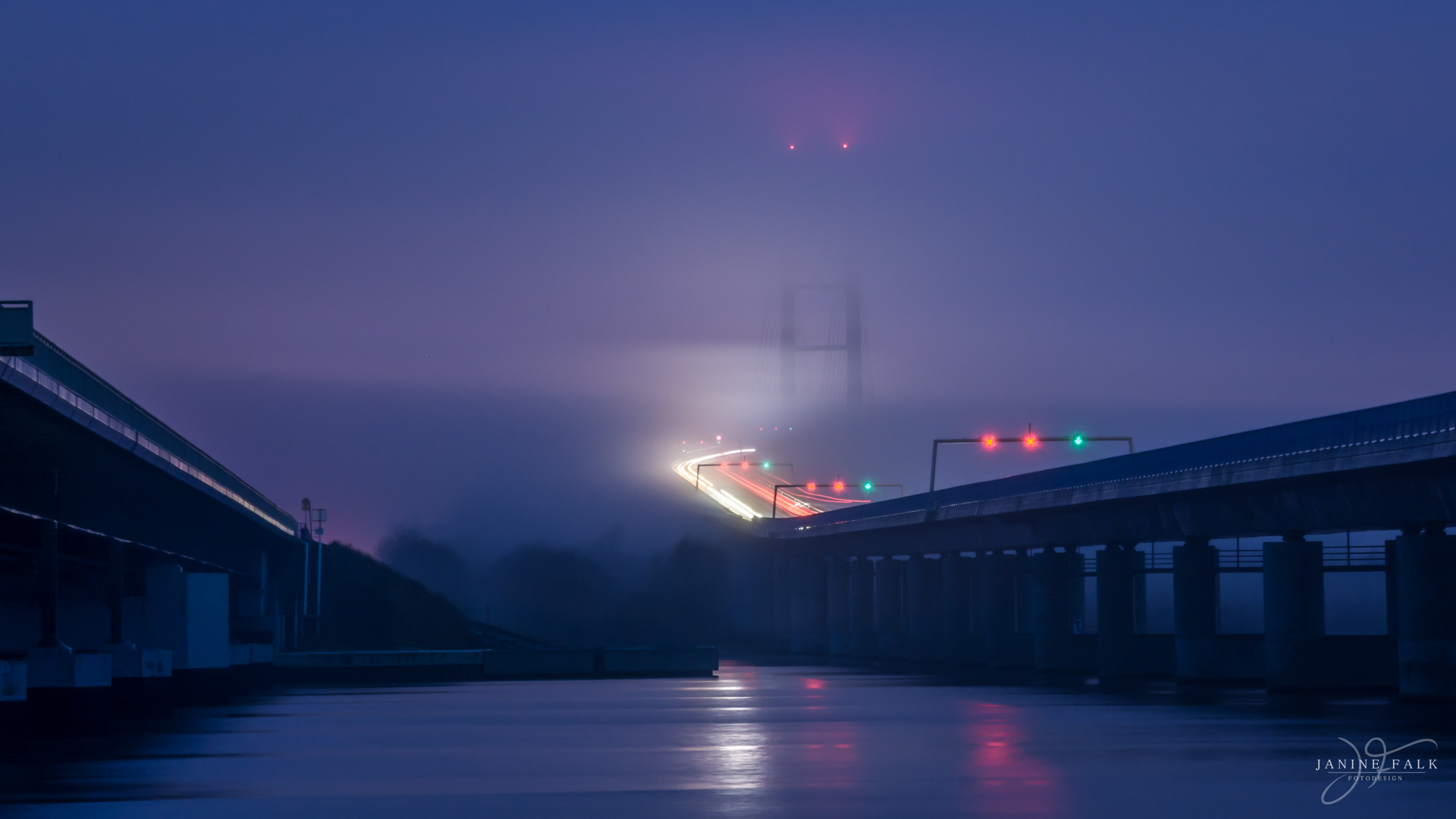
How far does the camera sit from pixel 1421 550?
6825cm

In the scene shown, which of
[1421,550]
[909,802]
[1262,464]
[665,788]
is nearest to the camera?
[909,802]

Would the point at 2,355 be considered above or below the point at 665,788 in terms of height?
above

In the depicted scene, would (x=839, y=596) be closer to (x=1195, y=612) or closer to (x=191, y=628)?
(x=1195, y=612)

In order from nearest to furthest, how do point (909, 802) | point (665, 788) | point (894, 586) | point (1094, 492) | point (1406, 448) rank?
point (909, 802), point (665, 788), point (1406, 448), point (1094, 492), point (894, 586)

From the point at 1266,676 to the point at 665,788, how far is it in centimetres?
4904

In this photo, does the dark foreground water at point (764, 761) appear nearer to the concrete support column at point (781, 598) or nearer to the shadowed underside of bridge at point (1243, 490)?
the shadowed underside of bridge at point (1243, 490)

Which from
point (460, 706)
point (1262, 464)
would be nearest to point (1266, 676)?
point (1262, 464)

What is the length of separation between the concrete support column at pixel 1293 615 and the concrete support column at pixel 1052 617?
91.8ft

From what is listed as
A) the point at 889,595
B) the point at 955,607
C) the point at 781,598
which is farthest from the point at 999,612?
the point at 781,598

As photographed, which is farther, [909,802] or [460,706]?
[460,706]

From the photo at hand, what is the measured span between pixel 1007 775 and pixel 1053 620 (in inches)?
2823

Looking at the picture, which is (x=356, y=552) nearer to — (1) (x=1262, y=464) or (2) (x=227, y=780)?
(1) (x=1262, y=464)

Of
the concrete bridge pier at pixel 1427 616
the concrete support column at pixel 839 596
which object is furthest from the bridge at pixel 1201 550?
the concrete support column at pixel 839 596
